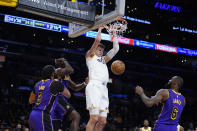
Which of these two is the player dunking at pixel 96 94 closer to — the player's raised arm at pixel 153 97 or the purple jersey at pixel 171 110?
the player's raised arm at pixel 153 97

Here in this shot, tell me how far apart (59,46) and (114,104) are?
21.9 ft

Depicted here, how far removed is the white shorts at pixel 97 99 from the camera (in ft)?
18.1

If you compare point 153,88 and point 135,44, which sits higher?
point 135,44

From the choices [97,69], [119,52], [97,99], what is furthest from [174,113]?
[119,52]

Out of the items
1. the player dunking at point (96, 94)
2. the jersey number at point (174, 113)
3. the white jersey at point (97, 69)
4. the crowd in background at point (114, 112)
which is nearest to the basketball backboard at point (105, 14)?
the player dunking at point (96, 94)

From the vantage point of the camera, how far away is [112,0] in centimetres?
660

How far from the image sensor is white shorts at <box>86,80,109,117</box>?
5520mm

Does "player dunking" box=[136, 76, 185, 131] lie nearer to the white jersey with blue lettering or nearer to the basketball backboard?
the white jersey with blue lettering

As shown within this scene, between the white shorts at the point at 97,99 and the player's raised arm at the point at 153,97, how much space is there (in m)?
0.70

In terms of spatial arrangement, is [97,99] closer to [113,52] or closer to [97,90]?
[97,90]

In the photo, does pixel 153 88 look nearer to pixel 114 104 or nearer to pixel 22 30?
pixel 114 104

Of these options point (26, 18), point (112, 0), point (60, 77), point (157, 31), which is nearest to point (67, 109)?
point (60, 77)

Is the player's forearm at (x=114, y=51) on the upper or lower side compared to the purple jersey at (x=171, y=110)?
upper

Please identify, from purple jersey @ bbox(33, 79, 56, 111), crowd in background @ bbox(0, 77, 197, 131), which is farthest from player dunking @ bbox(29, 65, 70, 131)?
crowd in background @ bbox(0, 77, 197, 131)
